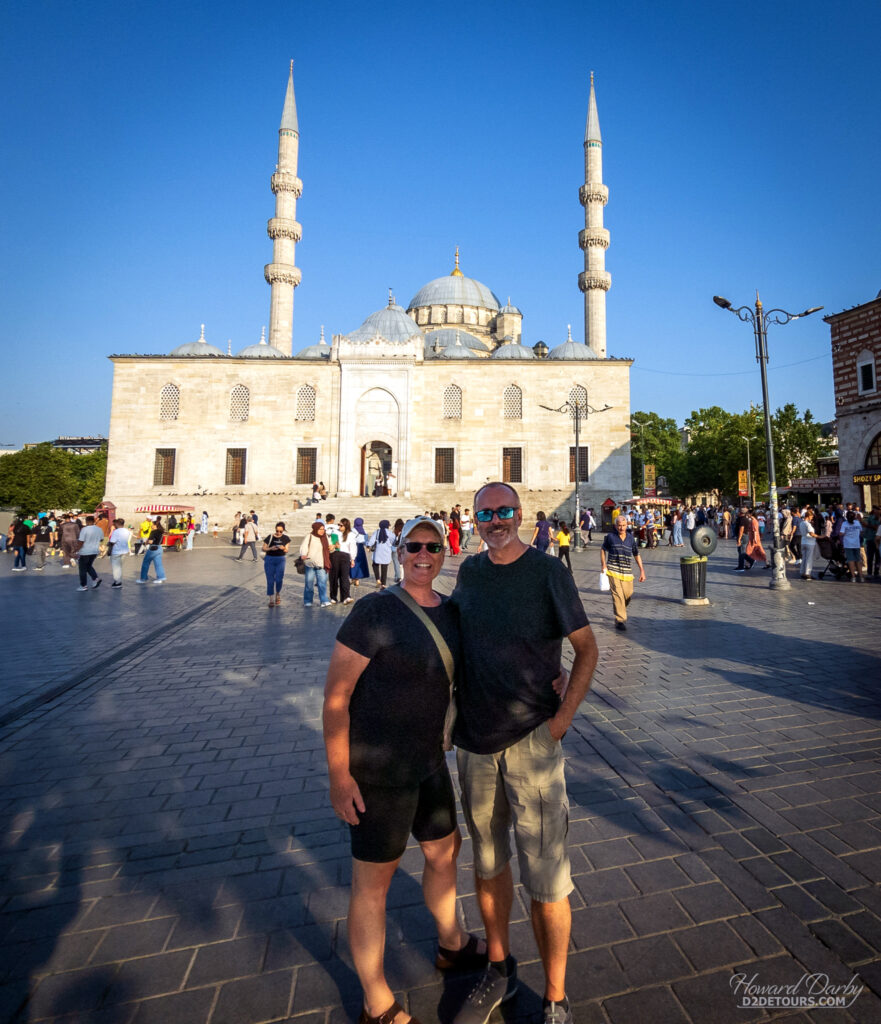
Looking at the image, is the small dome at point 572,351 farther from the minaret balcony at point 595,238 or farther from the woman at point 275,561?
the woman at point 275,561

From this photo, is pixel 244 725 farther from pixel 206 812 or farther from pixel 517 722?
pixel 517 722

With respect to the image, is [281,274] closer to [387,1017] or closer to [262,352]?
[262,352]

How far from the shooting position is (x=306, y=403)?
34594mm

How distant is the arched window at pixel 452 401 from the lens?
34.9 m

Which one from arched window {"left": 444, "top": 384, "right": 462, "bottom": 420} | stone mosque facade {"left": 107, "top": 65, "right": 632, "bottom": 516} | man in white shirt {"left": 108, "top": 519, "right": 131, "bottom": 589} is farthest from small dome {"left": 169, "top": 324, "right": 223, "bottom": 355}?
man in white shirt {"left": 108, "top": 519, "right": 131, "bottom": 589}

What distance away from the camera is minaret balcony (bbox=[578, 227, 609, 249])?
1412 inches

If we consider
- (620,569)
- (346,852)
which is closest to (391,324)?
(620,569)

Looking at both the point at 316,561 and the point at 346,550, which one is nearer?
the point at 316,561

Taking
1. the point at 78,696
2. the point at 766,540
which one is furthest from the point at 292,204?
the point at 78,696

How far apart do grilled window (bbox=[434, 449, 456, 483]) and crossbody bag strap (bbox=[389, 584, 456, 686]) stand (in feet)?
107

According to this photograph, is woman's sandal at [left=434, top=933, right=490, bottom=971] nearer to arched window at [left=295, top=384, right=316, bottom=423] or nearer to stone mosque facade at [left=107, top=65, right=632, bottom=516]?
stone mosque facade at [left=107, top=65, right=632, bottom=516]

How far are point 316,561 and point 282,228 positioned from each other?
33.0 metres

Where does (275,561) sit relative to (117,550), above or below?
below


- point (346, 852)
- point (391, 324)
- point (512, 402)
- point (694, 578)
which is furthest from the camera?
point (391, 324)
